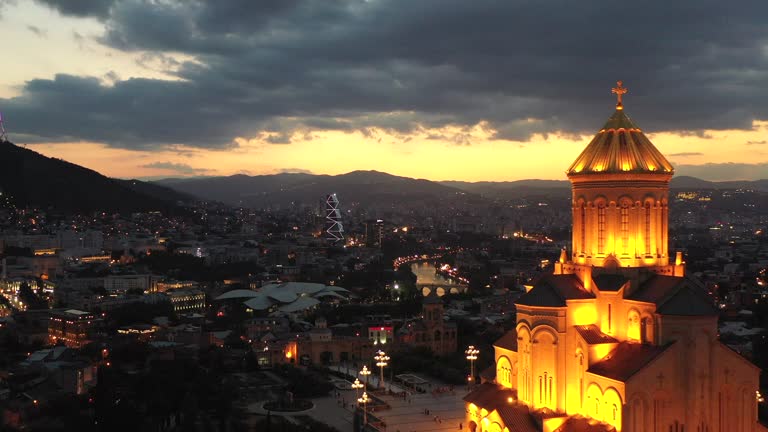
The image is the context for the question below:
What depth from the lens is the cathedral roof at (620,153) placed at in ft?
44.9

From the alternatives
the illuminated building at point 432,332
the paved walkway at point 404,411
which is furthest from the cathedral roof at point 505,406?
the illuminated building at point 432,332

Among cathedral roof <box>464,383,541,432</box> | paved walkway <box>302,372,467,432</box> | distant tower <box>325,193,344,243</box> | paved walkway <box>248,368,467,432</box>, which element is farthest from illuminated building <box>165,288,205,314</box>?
distant tower <box>325,193,344,243</box>

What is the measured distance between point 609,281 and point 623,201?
1.40 metres

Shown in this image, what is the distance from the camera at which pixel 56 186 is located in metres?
85.2

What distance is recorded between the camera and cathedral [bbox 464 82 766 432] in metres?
12.4

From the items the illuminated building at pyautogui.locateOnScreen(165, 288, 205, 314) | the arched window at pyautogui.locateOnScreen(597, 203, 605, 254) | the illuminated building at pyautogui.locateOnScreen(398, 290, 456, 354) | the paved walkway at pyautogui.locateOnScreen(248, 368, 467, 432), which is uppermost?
the arched window at pyautogui.locateOnScreen(597, 203, 605, 254)

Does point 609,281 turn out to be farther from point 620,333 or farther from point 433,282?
point 433,282

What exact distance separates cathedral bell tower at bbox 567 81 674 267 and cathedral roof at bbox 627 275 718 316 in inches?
20.1

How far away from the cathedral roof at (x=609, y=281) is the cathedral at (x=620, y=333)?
0.02 metres

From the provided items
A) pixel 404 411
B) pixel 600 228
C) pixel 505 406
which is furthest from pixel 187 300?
pixel 600 228

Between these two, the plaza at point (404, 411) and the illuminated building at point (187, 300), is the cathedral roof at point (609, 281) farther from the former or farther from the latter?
the illuminated building at point (187, 300)

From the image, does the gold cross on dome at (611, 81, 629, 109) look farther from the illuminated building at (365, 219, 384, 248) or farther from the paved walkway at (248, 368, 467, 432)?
the illuminated building at (365, 219, 384, 248)

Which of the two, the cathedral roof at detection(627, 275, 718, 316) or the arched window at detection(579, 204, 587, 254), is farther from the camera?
the arched window at detection(579, 204, 587, 254)

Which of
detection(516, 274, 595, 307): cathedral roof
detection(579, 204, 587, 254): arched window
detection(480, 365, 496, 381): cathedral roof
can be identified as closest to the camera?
detection(516, 274, 595, 307): cathedral roof
